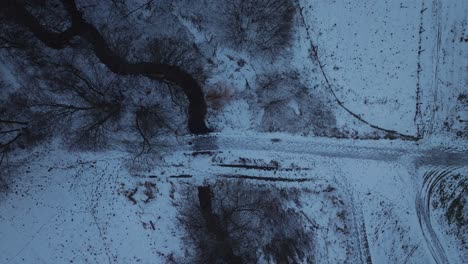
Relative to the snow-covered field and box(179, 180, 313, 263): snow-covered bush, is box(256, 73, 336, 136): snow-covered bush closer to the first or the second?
the snow-covered field

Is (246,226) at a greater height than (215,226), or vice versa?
(246,226)

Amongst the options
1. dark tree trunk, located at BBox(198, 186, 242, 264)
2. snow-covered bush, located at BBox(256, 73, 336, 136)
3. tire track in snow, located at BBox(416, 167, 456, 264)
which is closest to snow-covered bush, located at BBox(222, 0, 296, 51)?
snow-covered bush, located at BBox(256, 73, 336, 136)

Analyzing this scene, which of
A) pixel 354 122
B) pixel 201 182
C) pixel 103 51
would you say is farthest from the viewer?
pixel 201 182

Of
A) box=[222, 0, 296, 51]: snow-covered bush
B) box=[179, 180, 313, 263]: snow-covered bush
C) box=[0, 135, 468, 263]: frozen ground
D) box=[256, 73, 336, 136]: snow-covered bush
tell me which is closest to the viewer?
box=[222, 0, 296, 51]: snow-covered bush

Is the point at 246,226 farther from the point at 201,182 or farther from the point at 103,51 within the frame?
the point at 103,51

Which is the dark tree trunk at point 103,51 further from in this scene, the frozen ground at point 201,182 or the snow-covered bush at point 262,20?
the snow-covered bush at point 262,20

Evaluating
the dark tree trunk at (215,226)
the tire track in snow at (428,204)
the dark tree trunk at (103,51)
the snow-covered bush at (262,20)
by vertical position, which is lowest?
the dark tree trunk at (215,226)

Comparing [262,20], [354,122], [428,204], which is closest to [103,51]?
[262,20]

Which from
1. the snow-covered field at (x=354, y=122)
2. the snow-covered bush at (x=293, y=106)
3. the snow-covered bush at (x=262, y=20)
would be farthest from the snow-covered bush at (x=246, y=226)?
the snow-covered bush at (x=262, y=20)
